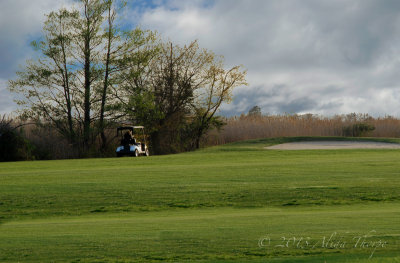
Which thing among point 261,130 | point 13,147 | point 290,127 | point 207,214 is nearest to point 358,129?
point 290,127

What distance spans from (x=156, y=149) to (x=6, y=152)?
8.08 meters

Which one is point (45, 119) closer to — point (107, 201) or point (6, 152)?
point (6, 152)

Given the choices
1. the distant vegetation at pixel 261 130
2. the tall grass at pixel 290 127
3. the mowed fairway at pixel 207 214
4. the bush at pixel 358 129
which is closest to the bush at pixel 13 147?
the distant vegetation at pixel 261 130

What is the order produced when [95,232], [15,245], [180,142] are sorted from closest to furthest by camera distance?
[15,245]
[95,232]
[180,142]

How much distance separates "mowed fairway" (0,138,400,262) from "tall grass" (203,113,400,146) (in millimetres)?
15408

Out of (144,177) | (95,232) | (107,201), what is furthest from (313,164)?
(95,232)

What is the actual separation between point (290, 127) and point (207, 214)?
23.1 meters

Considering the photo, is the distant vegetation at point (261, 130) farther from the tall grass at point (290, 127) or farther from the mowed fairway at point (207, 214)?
the mowed fairway at point (207, 214)

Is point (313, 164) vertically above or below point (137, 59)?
below

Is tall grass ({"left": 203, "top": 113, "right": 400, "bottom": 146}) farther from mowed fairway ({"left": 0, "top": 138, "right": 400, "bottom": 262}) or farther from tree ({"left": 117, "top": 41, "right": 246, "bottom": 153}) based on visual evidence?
mowed fairway ({"left": 0, "top": 138, "right": 400, "bottom": 262})

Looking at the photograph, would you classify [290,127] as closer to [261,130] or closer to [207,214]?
[261,130]

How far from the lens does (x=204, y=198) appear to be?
385 inches

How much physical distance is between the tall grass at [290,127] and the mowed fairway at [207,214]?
1541 cm

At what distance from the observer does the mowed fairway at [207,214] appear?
16.5 ft
